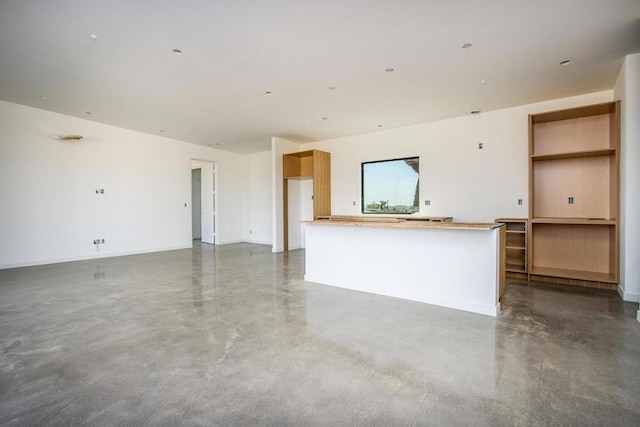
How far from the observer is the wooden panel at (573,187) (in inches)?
185

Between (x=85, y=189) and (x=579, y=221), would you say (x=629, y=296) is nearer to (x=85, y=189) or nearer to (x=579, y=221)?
(x=579, y=221)

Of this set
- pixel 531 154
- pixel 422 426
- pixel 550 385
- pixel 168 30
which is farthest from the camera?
pixel 531 154

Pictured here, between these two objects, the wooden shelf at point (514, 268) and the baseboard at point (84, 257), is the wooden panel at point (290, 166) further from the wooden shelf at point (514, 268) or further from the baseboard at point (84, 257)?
the wooden shelf at point (514, 268)

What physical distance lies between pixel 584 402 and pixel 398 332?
1.31 meters

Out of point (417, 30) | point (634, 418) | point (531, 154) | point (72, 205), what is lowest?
point (634, 418)

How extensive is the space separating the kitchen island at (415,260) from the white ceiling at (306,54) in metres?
2.02

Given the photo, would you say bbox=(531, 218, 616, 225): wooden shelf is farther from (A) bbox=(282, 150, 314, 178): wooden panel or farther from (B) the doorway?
(B) the doorway

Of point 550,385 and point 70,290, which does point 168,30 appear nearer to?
point 70,290

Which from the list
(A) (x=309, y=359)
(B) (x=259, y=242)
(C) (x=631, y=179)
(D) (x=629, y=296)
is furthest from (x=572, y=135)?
(B) (x=259, y=242)

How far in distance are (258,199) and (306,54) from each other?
6.54 meters

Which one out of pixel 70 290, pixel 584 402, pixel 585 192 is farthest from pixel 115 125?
pixel 585 192

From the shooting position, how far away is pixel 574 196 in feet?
16.1

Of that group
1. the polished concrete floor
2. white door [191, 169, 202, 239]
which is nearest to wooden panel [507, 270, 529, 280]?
the polished concrete floor

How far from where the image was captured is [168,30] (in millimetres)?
3104
